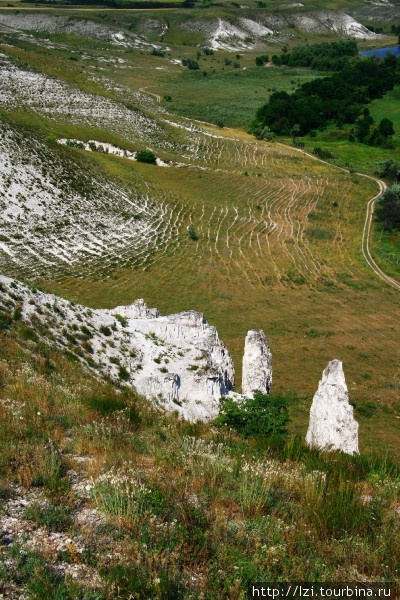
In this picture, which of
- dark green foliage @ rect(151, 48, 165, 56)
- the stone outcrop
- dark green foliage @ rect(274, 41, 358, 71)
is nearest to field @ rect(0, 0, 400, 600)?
the stone outcrop

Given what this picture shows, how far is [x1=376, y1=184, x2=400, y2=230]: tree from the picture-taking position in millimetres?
57219

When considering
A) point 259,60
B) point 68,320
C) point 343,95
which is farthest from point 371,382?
point 259,60

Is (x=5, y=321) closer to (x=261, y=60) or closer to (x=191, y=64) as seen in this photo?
(x=191, y=64)

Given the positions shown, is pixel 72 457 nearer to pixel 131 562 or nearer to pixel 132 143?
pixel 131 562

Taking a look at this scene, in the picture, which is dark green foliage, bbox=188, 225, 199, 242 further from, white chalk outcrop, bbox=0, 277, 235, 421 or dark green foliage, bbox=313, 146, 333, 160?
dark green foliage, bbox=313, 146, 333, 160

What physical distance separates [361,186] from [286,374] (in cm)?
5170

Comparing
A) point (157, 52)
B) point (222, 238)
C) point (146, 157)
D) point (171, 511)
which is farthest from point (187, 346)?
point (157, 52)

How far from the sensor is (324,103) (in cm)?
11200

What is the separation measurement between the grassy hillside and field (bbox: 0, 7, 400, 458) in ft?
45.8

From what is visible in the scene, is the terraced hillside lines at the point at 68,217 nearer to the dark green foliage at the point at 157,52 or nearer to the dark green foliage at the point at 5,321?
the dark green foliage at the point at 5,321

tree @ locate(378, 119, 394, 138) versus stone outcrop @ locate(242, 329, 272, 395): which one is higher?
tree @ locate(378, 119, 394, 138)

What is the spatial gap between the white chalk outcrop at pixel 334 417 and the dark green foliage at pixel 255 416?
1.49 meters

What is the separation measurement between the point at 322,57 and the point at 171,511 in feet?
648

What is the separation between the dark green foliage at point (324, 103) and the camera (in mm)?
106750
